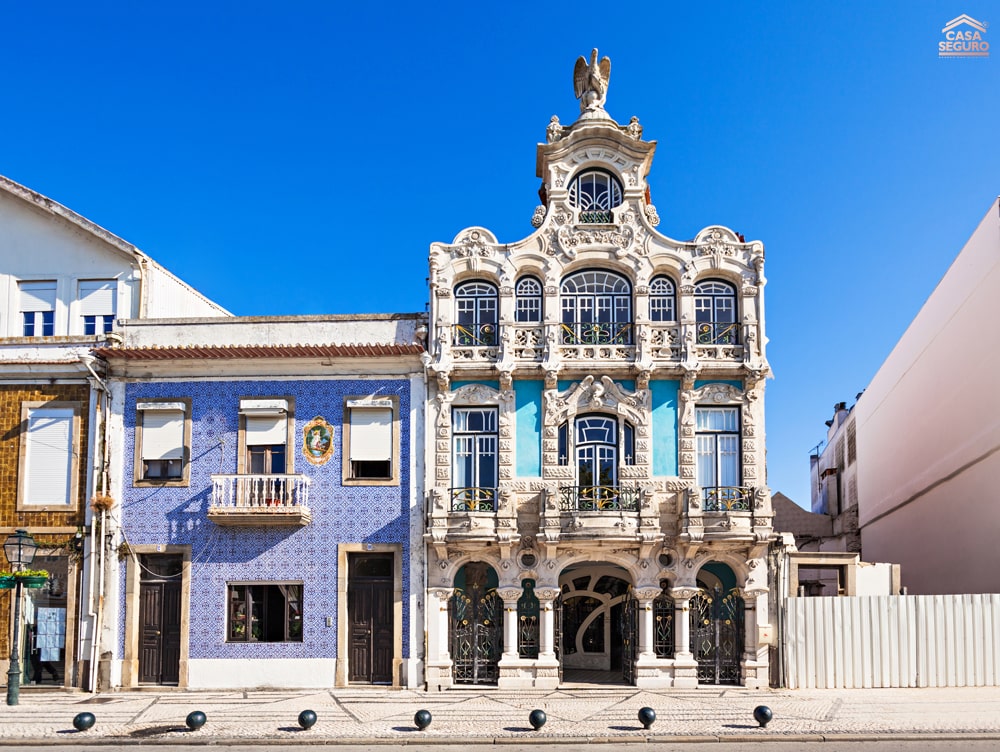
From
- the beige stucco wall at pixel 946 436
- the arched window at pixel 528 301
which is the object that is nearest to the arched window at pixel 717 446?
the arched window at pixel 528 301

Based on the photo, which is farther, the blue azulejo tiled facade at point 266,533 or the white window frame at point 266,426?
the white window frame at point 266,426

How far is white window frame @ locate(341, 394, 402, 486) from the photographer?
2417 centimetres

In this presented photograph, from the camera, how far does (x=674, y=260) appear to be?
2464 centimetres

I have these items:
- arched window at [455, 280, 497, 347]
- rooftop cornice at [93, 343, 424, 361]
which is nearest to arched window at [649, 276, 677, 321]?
arched window at [455, 280, 497, 347]

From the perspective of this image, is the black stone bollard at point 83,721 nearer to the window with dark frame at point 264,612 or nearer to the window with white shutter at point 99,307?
the window with dark frame at point 264,612

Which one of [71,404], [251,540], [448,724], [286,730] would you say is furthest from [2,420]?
[448,724]

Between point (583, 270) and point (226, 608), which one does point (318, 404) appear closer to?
point (226, 608)

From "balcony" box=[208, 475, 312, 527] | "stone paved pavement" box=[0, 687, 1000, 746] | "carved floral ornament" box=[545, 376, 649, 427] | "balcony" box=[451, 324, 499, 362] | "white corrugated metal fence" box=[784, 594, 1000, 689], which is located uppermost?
"balcony" box=[451, 324, 499, 362]

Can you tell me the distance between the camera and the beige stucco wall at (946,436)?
2783cm

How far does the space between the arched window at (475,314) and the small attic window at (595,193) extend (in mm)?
2969

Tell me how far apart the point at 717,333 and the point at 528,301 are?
455 centimetres

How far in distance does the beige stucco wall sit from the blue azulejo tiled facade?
15.7m

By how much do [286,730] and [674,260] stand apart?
13.5 m

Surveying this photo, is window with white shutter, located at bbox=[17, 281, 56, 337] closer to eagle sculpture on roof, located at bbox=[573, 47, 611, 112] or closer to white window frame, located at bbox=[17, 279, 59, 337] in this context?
white window frame, located at bbox=[17, 279, 59, 337]
